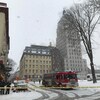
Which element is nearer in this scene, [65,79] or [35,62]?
[65,79]

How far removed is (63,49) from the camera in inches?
4102

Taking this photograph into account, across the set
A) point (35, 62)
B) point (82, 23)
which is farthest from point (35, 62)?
point (82, 23)

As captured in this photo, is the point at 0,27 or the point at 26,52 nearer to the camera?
the point at 0,27

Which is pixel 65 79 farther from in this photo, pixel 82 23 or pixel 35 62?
pixel 35 62

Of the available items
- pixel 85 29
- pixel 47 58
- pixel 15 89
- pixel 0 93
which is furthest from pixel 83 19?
pixel 47 58

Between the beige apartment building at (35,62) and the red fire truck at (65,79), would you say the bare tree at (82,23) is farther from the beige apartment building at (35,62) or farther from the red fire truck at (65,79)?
the beige apartment building at (35,62)

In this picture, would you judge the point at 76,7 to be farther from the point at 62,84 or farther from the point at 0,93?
the point at 0,93

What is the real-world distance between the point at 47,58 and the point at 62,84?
12643 cm

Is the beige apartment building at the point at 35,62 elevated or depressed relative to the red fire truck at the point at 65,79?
elevated

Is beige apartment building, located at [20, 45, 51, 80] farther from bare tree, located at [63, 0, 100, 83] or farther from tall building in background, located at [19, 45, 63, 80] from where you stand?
bare tree, located at [63, 0, 100, 83]

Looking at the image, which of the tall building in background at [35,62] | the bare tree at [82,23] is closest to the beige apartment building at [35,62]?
the tall building in background at [35,62]

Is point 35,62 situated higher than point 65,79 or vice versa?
point 35,62

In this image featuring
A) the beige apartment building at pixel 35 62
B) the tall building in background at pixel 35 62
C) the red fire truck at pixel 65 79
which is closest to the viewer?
the red fire truck at pixel 65 79

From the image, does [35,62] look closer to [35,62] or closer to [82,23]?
[35,62]
